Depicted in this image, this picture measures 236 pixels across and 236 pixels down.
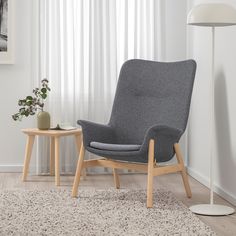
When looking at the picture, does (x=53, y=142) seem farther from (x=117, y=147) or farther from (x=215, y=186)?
(x=215, y=186)

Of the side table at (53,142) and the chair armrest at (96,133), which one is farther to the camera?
the side table at (53,142)

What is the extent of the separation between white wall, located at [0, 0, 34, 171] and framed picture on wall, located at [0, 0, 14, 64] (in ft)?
0.18

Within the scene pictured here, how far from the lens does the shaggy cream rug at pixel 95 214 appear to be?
10.8 ft

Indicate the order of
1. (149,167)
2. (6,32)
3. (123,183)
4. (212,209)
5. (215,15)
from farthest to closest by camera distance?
(6,32), (123,183), (149,167), (212,209), (215,15)

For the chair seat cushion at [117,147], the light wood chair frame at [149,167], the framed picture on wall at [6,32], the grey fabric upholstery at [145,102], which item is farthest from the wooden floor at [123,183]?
the framed picture on wall at [6,32]

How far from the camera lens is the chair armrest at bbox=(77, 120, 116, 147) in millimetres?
4340

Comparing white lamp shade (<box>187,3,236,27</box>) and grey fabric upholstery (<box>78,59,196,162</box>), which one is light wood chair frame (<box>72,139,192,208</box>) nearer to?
grey fabric upholstery (<box>78,59,196,162</box>)

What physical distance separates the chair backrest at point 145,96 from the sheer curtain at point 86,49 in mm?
696

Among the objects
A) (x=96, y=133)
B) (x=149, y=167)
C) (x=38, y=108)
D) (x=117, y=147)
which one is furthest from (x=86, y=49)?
(x=149, y=167)

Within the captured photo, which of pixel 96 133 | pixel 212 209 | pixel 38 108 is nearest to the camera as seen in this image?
pixel 212 209

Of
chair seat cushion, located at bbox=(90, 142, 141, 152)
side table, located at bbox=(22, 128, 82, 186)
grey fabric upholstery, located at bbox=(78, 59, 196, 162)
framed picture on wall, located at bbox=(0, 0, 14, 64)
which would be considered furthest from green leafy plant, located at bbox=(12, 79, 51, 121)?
chair seat cushion, located at bbox=(90, 142, 141, 152)

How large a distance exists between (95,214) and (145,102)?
128 cm

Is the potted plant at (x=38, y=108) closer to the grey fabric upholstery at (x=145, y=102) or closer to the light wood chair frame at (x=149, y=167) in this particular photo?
the grey fabric upholstery at (x=145, y=102)

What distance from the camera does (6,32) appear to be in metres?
5.38
